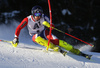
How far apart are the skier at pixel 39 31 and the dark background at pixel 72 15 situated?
5424mm

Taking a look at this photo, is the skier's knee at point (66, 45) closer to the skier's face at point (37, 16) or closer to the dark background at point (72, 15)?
the skier's face at point (37, 16)

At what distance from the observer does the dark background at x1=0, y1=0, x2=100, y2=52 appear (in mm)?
9547

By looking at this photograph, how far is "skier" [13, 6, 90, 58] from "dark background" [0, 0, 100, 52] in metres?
5.42

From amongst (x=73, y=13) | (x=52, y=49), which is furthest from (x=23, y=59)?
(x=73, y=13)

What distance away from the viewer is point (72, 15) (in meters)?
11.0

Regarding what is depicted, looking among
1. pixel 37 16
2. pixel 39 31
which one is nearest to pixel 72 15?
pixel 39 31

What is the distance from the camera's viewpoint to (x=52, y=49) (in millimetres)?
4066

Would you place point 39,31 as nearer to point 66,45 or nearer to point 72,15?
point 66,45

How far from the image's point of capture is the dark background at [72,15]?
9547mm

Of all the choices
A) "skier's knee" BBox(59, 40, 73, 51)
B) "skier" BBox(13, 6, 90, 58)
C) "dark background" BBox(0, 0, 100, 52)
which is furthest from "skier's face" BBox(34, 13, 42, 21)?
"dark background" BBox(0, 0, 100, 52)

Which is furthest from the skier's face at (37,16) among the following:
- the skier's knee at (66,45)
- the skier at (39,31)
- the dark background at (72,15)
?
the dark background at (72,15)

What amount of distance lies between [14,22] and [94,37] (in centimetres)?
554

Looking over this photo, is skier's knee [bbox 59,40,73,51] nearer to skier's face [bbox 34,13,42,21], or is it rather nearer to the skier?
the skier

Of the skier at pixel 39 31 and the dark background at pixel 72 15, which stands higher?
the dark background at pixel 72 15
